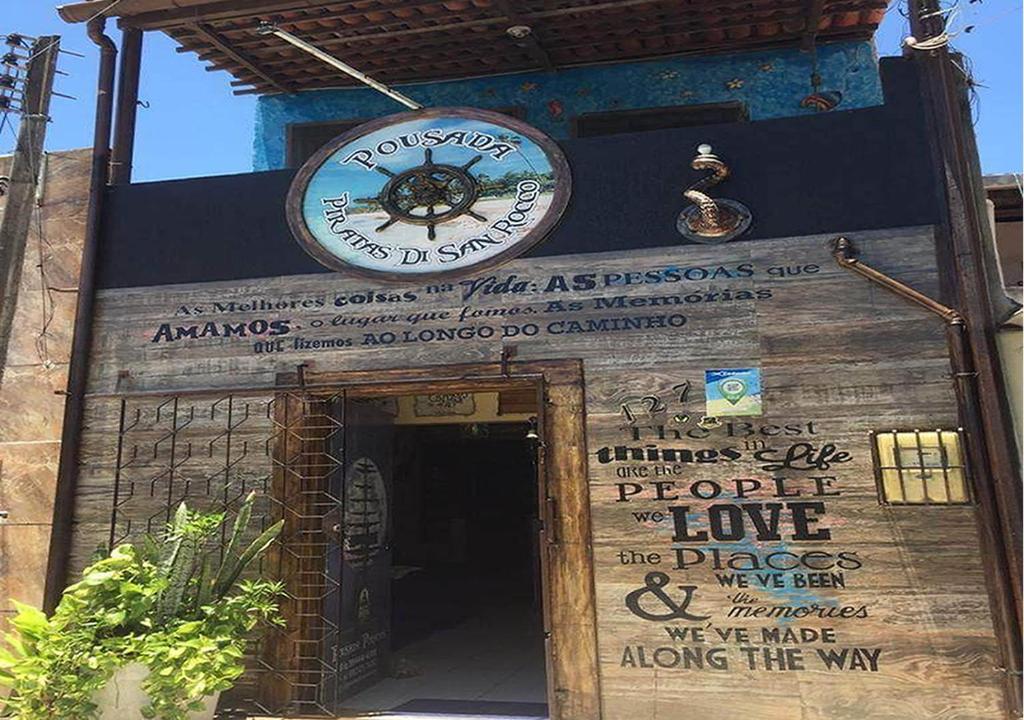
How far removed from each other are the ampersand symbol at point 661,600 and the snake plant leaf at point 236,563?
8.42 feet

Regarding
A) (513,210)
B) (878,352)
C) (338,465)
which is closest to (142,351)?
(338,465)

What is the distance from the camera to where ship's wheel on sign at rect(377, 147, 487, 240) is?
20.0 ft

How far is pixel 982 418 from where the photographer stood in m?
4.87

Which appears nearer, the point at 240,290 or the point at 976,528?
the point at 976,528

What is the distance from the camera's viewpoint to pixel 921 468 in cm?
489

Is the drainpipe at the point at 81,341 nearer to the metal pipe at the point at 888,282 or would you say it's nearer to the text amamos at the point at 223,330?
the text amamos at the point at 223,330

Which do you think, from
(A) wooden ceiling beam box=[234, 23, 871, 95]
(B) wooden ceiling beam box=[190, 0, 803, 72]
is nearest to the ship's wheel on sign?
(B) wooden ceiling beam box=[190, 0, 803, 72]

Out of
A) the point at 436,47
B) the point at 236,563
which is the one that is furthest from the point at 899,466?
the point at 436,47

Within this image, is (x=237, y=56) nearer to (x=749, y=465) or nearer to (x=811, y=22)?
(x=811, y=22)

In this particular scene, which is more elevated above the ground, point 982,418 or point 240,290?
point 240,290

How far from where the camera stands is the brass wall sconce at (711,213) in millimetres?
5523

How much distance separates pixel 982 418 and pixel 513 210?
3.65 meters

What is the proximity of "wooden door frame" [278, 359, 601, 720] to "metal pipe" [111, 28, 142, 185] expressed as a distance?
2.81m

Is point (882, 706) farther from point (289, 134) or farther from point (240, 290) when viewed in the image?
point (289, 134)
